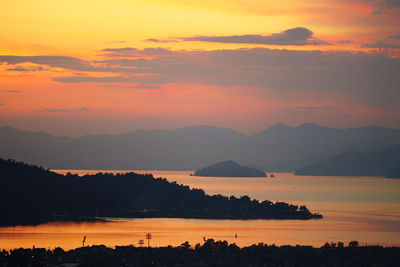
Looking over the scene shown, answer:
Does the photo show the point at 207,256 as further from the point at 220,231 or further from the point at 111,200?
the point at 111,200

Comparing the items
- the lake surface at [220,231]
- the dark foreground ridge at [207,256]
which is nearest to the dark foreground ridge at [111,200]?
the lake surface at [220,231]

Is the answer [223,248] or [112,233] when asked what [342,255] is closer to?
[223,248]

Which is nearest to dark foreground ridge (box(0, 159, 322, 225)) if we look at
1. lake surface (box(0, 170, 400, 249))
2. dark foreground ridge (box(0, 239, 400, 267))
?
lake surface (box(0, 170, 400, 249))

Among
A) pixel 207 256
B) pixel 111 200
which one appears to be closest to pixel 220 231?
pixel 207 256

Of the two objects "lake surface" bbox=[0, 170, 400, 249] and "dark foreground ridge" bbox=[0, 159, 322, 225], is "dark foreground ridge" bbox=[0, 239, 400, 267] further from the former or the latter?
"dark foreground ridge" bbox=[0, 159, 322, 225]

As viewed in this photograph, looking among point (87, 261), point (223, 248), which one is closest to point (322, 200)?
point (223, 248)

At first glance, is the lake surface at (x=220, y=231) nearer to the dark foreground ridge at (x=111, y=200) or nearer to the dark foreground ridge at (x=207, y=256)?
the dark foreground ridge at (x=111, y=200)

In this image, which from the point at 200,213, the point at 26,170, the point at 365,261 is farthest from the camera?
the point at 26,170
